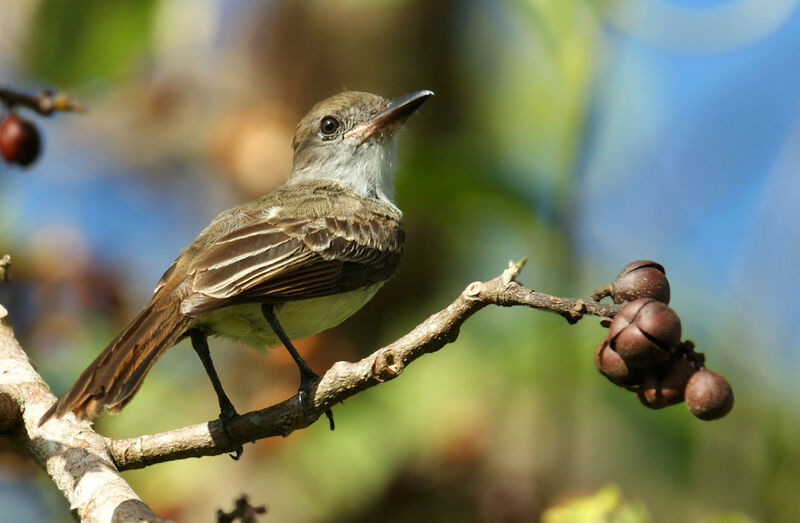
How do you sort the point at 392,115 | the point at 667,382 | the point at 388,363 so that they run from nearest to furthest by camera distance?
1. the point at 667,382
2. the point at 388,363
3. the point at 392,115

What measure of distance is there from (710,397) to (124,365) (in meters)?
2.26

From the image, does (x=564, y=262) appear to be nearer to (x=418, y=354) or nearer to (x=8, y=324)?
(x=418, y=354)

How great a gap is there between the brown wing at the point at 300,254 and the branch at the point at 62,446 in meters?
0.68

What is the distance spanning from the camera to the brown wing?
4.12 m

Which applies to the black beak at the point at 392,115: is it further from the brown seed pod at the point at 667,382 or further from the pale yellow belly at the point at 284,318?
the brown seed pod at the point at 667,382

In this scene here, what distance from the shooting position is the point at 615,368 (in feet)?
7.74

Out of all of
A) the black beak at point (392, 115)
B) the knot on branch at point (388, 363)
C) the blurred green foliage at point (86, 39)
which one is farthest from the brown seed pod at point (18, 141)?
the black beak at point (392, 115)

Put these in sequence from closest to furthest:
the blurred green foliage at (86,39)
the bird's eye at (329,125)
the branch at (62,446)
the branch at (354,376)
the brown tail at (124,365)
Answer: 1. the branch at (354,376)
2. the branch at (62,446)
3. the brown tail at (124,365)
4. the blurred green foliage at (86,39)
5. the bird's eye at (329,125)

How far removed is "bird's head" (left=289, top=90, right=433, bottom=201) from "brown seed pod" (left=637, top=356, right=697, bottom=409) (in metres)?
3.43

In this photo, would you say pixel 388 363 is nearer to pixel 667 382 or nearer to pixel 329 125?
pixel 667 382

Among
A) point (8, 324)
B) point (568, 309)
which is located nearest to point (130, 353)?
point (8, 324)

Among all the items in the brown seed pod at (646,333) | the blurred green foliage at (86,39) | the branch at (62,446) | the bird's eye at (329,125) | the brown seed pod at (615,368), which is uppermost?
the bird's eye at (329,125)

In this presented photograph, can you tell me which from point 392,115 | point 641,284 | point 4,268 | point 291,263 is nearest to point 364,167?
point 392,115

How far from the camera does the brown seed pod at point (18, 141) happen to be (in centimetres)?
392
